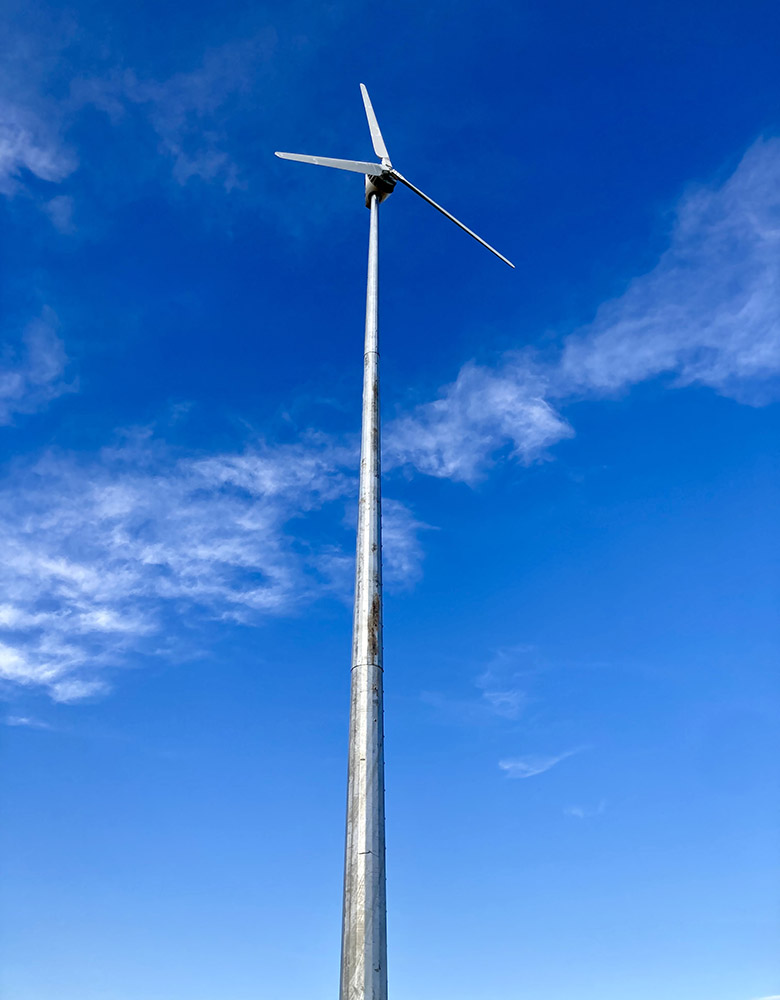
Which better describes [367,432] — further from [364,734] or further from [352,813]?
[352,813]

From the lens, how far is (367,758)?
44.3 ft

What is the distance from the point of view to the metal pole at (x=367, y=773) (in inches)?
469

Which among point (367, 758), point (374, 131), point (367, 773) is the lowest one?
point (367, 773)

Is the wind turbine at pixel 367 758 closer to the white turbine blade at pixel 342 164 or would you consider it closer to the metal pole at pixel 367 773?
the metal pole at pixel 367 773

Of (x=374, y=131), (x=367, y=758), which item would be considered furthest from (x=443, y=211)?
(x=367, y=758)

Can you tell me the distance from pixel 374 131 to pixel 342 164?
4.91m

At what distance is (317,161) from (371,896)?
87.5ft

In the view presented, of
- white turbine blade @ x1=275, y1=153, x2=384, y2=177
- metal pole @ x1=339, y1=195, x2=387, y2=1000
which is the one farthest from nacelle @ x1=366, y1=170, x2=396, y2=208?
metal pole @ x1=339, y1=195, x2=387, y2=1000

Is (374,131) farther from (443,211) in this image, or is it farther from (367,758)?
(367,758)

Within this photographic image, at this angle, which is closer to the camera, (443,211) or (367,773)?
(367,773)

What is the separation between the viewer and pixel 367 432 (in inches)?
693

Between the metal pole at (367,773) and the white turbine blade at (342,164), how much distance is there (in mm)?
12431

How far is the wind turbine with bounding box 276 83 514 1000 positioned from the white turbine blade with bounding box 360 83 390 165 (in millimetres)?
14134

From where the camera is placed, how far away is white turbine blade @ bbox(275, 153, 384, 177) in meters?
26.4
